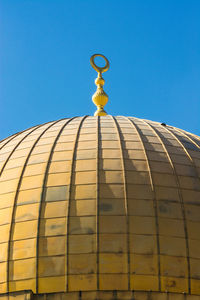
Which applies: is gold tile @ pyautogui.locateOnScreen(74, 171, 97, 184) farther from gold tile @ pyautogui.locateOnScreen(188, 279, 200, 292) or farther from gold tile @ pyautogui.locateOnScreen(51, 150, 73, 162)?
gold tile @ pyautogui.locateOnScreen(188, 279, 200, 292)

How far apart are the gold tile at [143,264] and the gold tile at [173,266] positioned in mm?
229

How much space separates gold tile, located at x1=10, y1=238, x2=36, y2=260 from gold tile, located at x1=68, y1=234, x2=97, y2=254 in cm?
120

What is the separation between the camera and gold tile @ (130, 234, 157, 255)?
20641 mm

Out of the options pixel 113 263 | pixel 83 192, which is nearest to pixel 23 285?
pixel 113 263

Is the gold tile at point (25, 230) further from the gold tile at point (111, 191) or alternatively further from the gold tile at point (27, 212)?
the gold tile at point (111, 191)

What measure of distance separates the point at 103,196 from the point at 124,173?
1.34 metres

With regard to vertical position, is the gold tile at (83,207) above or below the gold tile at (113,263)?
above

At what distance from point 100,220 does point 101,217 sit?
11cm

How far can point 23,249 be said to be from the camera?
21078 mm

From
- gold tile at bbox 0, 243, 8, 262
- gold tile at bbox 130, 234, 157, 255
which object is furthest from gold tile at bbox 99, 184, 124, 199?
gold tile at bbox 0, 243, 8, 262

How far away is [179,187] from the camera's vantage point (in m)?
22.7

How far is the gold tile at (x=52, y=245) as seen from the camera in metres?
20.8

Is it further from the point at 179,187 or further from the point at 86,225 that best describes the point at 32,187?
the point at 179,187

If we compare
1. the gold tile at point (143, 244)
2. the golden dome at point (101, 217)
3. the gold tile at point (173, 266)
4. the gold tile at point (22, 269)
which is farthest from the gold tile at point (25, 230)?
the gold tile at point (173, 266)
